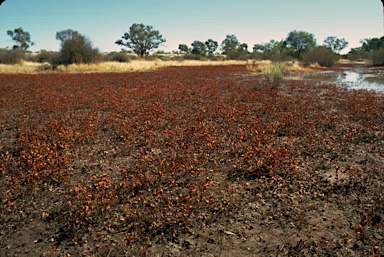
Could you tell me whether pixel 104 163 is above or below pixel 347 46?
below

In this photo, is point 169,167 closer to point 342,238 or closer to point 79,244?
point 79,244

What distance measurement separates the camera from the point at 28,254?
3.19 m

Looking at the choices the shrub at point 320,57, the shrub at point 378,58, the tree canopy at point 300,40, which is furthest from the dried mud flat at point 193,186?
the tree canopy at point 300,40

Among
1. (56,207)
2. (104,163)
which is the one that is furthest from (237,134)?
(56,207)

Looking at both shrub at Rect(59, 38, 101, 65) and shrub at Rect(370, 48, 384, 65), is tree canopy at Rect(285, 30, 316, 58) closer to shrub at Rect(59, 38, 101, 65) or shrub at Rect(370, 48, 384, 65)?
shrub at Rect(370, 48, 384, 65)

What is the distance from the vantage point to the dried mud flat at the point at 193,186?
3.38 meters

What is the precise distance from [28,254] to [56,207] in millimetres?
1035

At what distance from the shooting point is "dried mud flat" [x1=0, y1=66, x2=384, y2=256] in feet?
11.1

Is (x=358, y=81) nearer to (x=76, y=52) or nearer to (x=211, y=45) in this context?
(x=76, y=52)

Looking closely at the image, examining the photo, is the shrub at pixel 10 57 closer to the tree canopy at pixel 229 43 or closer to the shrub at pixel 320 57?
the shrub at pixel 320 57

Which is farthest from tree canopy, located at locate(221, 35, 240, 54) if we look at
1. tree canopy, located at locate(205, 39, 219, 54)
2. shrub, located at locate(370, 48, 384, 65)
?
shrub, located at locate(370, 48, 384, 65)

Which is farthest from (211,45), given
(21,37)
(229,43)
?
(21,37)

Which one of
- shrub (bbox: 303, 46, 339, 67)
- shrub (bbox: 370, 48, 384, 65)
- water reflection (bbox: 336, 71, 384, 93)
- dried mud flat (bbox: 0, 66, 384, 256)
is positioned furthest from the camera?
shrub (bbox: 370, 48, 384, 65)

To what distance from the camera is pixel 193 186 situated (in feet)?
15.1
